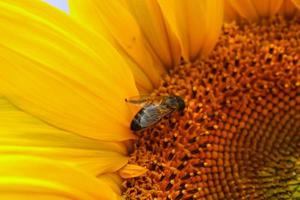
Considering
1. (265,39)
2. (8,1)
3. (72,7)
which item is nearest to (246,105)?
(265,39)

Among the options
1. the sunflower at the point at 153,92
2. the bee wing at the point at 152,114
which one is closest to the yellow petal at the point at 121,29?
the sunflower at the point at 153,92

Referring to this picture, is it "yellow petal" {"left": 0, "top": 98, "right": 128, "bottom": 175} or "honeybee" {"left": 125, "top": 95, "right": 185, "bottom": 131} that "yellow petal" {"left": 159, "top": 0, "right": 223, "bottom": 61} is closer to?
"honeybee" {"left": 125, "top": 95, "right": 185, "bottom": 131}

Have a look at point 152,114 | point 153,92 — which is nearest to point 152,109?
point 152,114

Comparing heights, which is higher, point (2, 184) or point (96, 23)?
point (96, 23)

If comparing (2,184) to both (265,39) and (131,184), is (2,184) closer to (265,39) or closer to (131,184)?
(131,184)

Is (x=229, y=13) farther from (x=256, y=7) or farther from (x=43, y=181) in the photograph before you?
(x=43, y=181)

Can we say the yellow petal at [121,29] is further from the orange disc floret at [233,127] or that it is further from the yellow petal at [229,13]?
the yellow petal at [229,13]

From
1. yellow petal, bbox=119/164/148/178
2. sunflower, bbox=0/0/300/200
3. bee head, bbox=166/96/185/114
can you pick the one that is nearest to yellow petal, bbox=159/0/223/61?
sunflower, bbox=0/0/300/200
